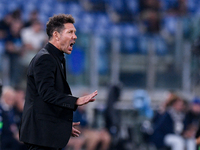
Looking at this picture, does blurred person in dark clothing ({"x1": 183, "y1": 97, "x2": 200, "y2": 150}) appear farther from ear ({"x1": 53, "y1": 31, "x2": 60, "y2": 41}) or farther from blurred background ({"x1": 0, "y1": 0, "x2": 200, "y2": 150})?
ear ({"x1": 53, "y1": 31, "x2": 60, "y2": 41})

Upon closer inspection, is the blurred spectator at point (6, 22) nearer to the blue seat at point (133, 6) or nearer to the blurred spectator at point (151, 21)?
the blue seat at point (133, 6)

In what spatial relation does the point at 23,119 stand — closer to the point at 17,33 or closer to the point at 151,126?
the point at 151,126

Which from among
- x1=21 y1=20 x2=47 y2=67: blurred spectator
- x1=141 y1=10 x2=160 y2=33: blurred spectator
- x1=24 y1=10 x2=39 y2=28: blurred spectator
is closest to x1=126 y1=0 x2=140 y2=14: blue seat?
x1=141 y1=10 x2=160 y2=33: blurred spectator

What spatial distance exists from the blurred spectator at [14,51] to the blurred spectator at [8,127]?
52.3 inches

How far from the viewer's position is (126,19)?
1089 centimetres

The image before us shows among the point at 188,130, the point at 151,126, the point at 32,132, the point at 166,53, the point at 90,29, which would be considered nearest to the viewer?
the point at 32,132

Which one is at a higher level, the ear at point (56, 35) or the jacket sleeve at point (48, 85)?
the ear at point (56, 35)

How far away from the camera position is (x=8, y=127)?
6.67 meters

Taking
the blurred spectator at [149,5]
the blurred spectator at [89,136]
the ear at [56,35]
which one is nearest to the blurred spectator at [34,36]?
the blurred spectator at [89,136]

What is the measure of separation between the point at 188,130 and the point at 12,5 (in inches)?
218

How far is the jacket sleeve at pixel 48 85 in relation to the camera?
3.12 metres

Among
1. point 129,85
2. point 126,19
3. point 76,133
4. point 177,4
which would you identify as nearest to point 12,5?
point 126,19

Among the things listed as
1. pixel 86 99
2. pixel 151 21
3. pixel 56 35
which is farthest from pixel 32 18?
pixel 86 99

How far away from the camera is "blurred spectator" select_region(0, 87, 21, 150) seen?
21.6 feet
